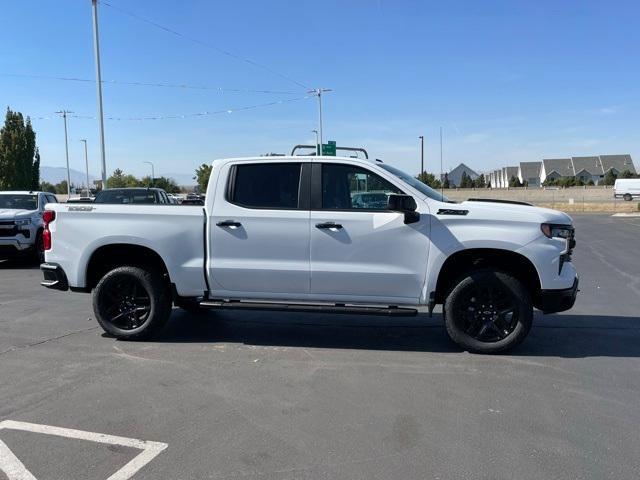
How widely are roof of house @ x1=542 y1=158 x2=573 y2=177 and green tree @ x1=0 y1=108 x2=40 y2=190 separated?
328 feet

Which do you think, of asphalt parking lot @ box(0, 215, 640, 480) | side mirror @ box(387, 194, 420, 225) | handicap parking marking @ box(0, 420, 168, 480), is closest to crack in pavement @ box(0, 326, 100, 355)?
asphalt parking lot @ box(0, 215, 640, 480)

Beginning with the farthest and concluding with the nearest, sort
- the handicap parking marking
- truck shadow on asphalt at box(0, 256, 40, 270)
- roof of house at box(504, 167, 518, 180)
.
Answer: roof of house at box(504, 167, 518, 180)
truck shadow on asphalt at box(0, 256, 40, 270)
the handicap parking marking

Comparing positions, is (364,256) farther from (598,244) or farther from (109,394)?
(598,244)

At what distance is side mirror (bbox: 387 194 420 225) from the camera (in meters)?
5.45

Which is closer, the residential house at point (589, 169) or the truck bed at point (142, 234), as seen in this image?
the truck bed at point (142, 234)

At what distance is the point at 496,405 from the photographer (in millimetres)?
4395

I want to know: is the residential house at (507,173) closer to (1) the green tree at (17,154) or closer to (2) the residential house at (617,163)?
(2) the residential house at (617,163)

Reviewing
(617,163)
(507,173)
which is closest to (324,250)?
(617,163)

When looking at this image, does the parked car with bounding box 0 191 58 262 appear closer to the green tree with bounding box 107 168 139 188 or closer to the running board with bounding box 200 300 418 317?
the running board with bounding box 200 300 418 317

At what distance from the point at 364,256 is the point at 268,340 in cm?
157

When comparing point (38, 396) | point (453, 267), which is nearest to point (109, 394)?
point (38, 396)

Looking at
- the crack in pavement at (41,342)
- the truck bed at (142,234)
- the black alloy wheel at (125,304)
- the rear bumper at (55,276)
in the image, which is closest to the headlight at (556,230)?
the truck bed at (142,234)

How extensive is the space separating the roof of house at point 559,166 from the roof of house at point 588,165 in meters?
1.21

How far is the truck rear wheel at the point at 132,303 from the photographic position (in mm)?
6188
